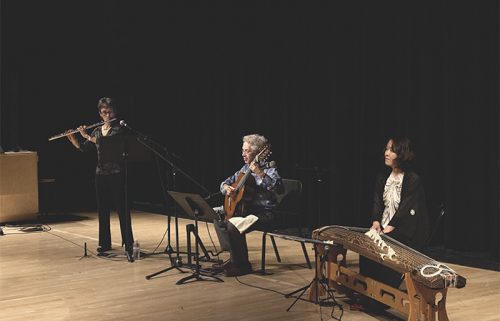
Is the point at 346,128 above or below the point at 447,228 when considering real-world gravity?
above

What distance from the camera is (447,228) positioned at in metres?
6.84

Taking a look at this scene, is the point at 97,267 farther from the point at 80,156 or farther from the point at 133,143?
the point at 80,156

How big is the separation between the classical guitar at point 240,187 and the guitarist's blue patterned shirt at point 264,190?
0.17ft

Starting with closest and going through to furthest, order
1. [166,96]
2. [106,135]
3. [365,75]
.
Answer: [106,135] → [365,75] → [166,96]

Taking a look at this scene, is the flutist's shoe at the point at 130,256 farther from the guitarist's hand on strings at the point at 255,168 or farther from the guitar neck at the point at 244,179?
the guitarist's hand on strings at the point at 255,168

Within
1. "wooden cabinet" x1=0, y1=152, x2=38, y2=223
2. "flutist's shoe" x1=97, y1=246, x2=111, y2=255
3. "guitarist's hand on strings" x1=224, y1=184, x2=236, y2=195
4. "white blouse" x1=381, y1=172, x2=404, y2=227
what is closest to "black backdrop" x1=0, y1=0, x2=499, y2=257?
"guitarist's hand on strings" x1=224, y1=184, x2=236, y2=195

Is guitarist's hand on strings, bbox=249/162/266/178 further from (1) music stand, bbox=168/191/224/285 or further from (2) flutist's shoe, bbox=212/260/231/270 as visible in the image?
(2) flutist's shoe, bbox=212/260/231/270

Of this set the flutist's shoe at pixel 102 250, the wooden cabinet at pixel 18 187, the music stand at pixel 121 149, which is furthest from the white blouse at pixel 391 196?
the wooden cabinet at pixel 18 187

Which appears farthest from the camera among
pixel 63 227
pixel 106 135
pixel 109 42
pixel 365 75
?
pixel 109 42

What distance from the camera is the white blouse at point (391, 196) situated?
5168 millimetres

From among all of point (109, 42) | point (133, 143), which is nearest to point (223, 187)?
point (133, 143)

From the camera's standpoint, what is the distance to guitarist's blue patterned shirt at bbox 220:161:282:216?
20.0ft

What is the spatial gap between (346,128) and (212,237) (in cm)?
188

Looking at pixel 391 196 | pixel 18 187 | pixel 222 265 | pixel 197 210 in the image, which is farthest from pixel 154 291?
pixel 18 187
